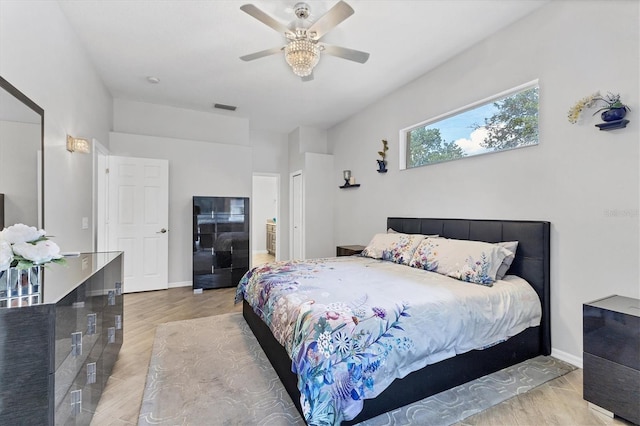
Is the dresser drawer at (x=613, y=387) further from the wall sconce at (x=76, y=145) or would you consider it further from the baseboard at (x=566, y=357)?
the wall sconce at (x=76, y=145)

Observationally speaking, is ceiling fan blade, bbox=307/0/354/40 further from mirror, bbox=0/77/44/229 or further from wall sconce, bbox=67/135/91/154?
wall sconce, bbox=67/135/91/154

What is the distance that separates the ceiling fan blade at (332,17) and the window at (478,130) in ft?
5.76

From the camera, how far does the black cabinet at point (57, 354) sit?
1.05 metres

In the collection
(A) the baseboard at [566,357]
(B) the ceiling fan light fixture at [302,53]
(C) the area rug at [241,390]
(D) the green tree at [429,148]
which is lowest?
(C) the area rug at [241,390]

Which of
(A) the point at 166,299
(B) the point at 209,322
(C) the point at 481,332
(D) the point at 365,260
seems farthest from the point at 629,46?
(A) the point at 166,299

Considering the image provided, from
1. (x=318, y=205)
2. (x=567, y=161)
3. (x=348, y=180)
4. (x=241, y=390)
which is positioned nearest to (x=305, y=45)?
(x=567, y=161)

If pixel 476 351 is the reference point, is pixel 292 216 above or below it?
above

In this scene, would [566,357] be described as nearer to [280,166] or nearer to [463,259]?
[463,259]

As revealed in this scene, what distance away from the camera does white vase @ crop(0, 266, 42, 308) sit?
113 cm

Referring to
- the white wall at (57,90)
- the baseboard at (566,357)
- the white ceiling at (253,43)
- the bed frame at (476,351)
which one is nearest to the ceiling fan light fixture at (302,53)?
the white ceiling at (253,43)

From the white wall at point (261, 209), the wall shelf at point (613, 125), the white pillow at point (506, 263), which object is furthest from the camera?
the white wall at point (261, 209)

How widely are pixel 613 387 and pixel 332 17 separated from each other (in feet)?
9.64

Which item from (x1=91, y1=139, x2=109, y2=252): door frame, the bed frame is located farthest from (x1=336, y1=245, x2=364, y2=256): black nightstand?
(x1=91, y1=139, x2=109, y2=252): door frame

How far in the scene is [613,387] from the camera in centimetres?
168
